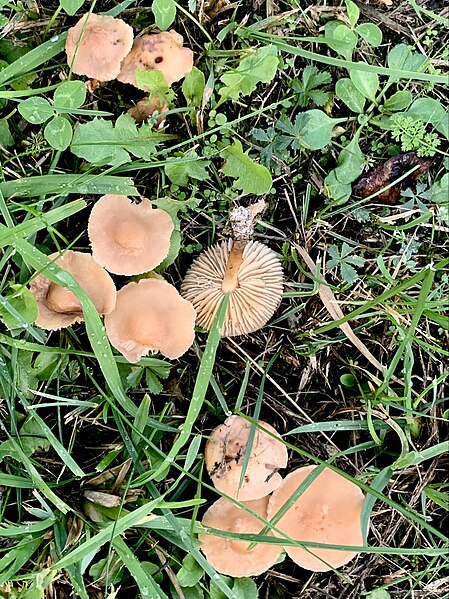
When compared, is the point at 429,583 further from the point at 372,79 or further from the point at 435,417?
the point at 372,79

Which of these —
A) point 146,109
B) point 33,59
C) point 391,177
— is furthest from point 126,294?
point 391,177

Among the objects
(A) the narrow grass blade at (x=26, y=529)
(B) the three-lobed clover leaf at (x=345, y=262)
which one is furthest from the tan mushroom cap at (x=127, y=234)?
(A) the narrow grass blade at (x=26, y=529)

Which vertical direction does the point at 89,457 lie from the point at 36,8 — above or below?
below

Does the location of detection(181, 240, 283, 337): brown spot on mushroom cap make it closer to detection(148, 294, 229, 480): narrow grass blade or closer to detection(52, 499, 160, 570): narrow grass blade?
detection(148, 294, 229, 480): narrow grass blade

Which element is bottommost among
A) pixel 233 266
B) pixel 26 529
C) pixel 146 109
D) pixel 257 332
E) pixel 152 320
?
pixel 26 529

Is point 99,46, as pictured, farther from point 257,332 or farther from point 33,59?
point 257,332

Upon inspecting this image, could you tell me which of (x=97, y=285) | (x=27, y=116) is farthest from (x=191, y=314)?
(x=27, y=116)

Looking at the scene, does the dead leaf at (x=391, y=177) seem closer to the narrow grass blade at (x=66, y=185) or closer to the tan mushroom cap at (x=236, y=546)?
the narrow grass blade at (x=66, y=185)
